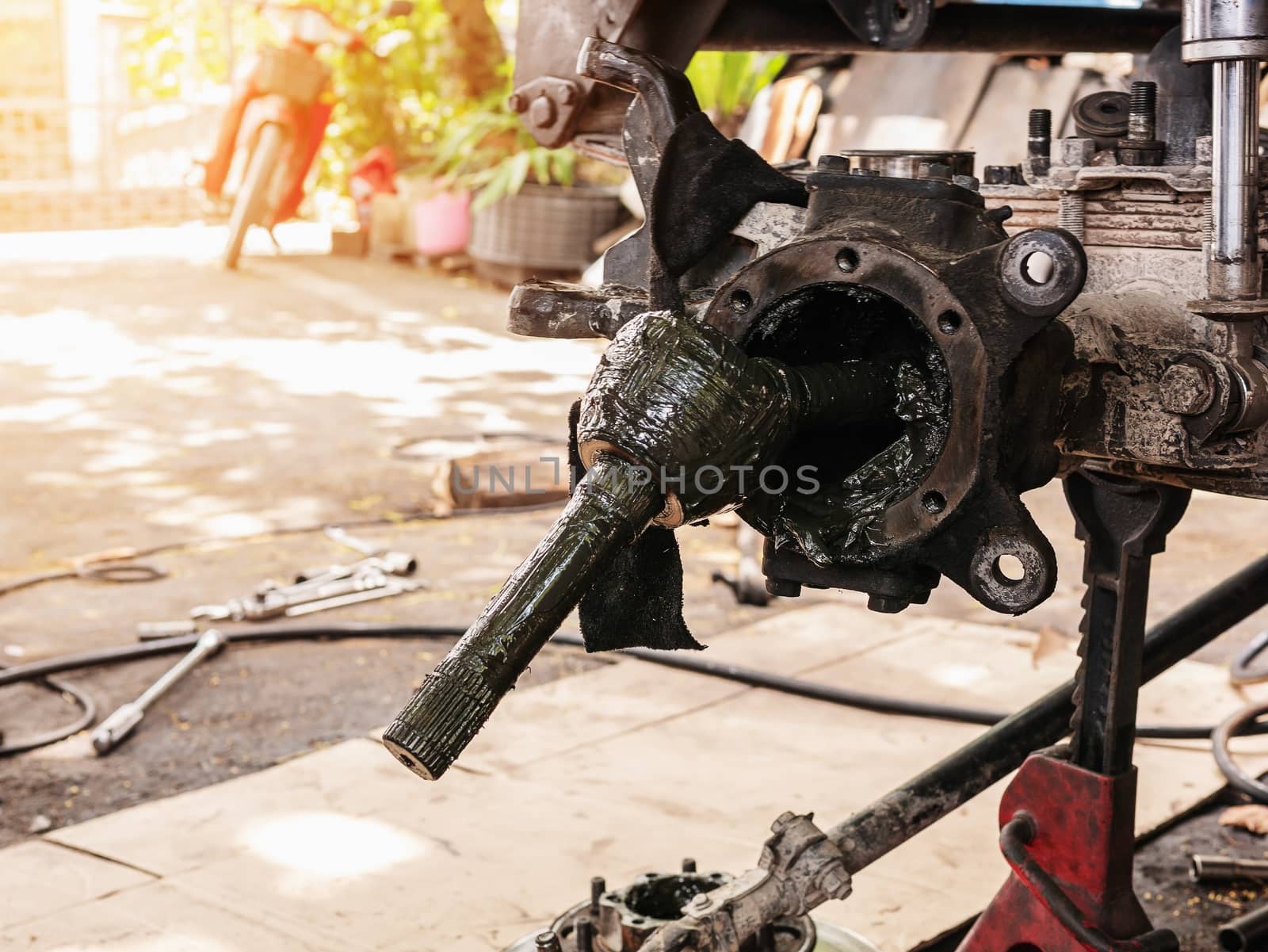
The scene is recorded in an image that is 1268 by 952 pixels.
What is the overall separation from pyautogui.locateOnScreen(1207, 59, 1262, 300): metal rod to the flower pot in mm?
7863

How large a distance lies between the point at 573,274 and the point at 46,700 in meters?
6.20

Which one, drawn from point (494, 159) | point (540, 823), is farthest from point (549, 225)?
point (540, 823)

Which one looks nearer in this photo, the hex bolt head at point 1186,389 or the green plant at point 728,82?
the hex bolt head at point 1186,389

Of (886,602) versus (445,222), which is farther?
(445,222)

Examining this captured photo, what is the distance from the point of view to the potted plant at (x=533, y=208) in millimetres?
8891

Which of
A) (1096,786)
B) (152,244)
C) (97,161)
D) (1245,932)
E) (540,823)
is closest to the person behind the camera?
(1096,786)

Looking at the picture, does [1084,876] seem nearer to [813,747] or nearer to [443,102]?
[813,747]

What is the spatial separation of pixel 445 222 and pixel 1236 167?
8983mm

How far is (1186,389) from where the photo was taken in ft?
3.83

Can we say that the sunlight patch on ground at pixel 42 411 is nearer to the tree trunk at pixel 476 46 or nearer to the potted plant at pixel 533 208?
the potted plant at pixel 533 208

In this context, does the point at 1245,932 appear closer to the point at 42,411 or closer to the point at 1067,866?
the point at 1067,866

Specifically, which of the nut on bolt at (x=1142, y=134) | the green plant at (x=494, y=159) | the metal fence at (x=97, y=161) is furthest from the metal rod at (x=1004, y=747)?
the metal fence at (x=97, y=161)

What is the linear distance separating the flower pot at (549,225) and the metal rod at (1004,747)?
7194mm

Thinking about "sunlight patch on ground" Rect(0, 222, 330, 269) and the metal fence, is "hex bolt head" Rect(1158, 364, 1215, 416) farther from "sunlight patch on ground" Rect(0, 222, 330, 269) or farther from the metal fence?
the metal fence
